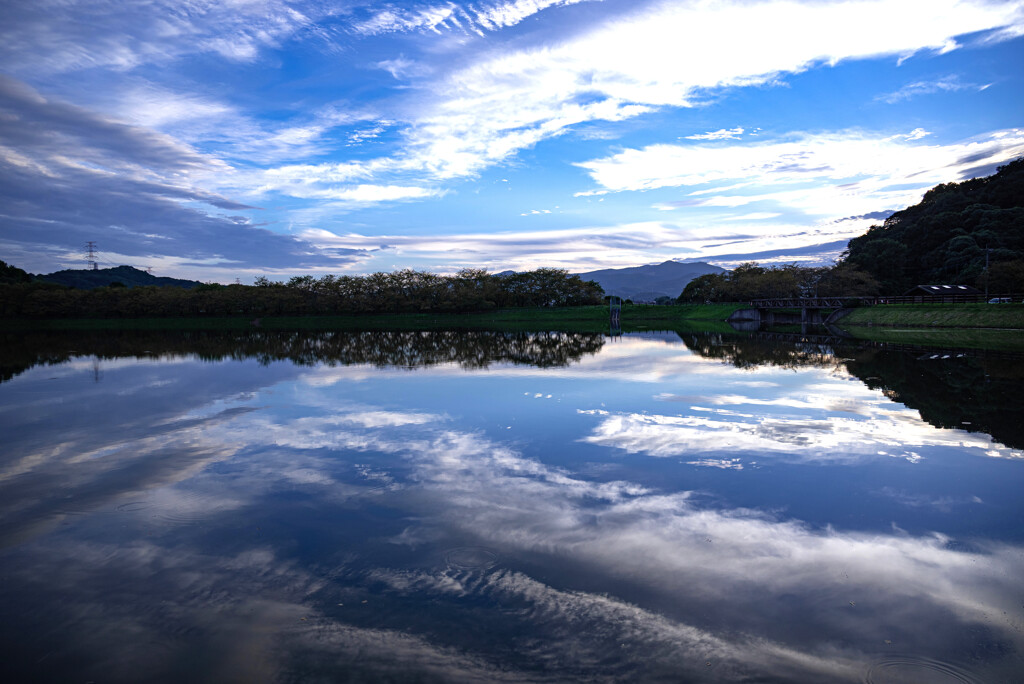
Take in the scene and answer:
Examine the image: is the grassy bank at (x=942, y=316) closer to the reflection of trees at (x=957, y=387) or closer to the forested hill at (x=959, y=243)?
the forested hill at (x=959, y=243)

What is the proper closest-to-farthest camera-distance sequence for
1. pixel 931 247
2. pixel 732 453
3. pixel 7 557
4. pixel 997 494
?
pixel 7 557 → pixel 997 494 → pixel 732 453 → pixel 931 247

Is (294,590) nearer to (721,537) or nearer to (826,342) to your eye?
(721,537)

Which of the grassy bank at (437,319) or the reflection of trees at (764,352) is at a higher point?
the grassy bank at (437,319)

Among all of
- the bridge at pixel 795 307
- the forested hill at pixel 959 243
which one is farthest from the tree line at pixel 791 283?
the bridge at pixel 795 307

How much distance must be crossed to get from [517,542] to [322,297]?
9816cm

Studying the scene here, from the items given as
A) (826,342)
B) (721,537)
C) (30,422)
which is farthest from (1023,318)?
(30,422)

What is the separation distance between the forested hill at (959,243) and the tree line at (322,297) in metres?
47.2

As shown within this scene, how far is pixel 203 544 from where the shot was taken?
7.26 metres

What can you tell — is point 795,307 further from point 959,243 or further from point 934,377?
point 934,377

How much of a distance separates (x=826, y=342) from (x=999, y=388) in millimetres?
21495

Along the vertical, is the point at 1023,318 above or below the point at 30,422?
above

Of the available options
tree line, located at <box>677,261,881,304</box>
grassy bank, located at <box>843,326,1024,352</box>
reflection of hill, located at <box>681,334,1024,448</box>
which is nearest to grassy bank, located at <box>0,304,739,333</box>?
tree line, located at <box>677,261,881,304</box>

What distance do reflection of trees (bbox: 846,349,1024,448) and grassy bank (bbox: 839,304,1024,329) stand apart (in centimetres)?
2316

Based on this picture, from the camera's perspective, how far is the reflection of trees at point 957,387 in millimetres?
13672
